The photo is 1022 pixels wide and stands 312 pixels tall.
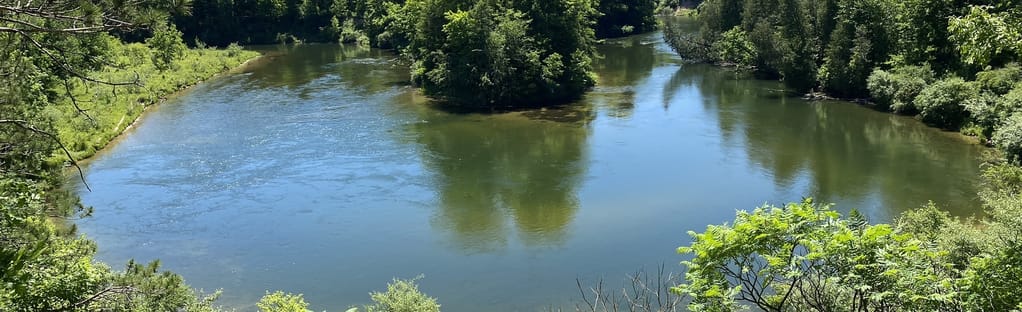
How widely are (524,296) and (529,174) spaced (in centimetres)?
1015

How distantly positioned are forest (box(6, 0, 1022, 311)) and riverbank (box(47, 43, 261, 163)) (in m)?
0.16

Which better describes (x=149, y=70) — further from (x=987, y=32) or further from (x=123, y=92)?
(x=987, y=32)

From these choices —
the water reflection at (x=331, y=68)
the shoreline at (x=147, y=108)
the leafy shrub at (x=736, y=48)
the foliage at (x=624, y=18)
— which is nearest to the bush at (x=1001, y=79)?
the leafy shrub at (x=736, y=48)

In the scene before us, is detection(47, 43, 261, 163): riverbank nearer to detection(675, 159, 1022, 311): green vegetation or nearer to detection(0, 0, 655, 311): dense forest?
detection(0, 0, 655, 311): dense forest

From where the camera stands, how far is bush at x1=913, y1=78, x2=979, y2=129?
1209 inches

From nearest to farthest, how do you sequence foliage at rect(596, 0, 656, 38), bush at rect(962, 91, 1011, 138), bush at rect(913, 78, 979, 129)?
bush at rect(962, 91, 1011, 138) < bush at rect(913, 78, 979, 129) < foliage at rect(596, 0, 656, 38)

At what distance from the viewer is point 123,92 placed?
40.3 meters

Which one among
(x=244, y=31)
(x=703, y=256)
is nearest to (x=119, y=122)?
(x=703, y=256)

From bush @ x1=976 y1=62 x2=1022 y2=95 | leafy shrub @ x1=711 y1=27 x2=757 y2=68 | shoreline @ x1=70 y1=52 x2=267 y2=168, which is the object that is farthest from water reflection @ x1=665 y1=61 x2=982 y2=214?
shoreline @ x1=70 y1=52 x2=267 y2=168

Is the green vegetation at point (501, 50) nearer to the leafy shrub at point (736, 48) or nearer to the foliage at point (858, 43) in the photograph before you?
the leafy shrub at point (736, 48)

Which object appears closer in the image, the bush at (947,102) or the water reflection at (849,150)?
the water reflection at (849,150)

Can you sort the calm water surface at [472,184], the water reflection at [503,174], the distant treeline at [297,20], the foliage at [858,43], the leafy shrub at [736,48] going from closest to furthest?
1. the calm water surface at [472,184]
2. the water reflection at [503,174]
3. the foliage at [858,43]
4. the leafy shrub at [736,48]
5. the distant treeline at [297,20]

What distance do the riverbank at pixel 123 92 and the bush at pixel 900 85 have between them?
30455 mm

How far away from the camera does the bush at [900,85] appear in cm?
3378
